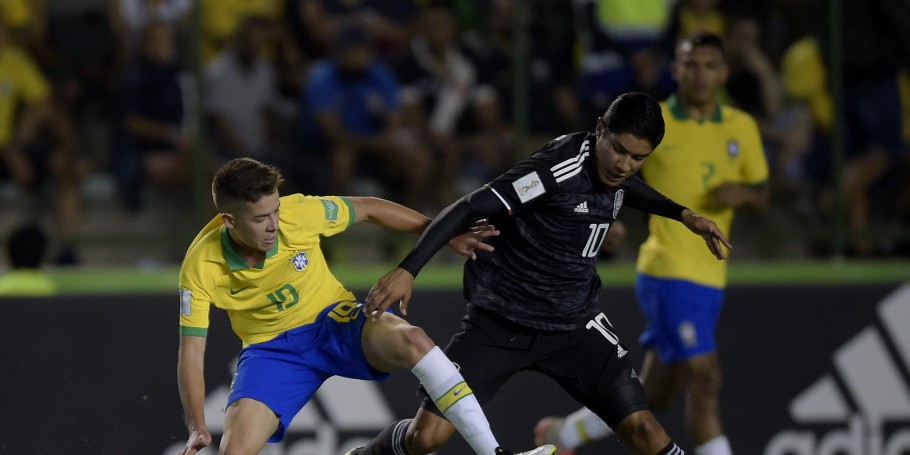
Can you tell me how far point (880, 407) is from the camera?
26.7 ft

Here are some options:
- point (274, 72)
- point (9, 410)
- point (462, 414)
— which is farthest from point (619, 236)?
point (274, 72)

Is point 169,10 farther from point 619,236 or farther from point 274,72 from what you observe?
point 619,236

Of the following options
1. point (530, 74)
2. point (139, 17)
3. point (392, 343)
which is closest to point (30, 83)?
point (139, 17)

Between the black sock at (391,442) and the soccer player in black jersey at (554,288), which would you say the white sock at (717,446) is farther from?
the black sock at (391,442)

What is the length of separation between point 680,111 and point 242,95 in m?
3.62

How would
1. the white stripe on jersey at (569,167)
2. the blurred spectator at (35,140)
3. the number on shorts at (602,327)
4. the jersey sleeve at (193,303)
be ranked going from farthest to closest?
1. the blurred spectator at (35,140)
2. the number on shorts at (602,327)
3. the white stripe on jersey at (569,167)
4. the jersey sleeve at (193,303)

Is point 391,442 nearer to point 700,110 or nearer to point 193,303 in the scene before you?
point 193,303

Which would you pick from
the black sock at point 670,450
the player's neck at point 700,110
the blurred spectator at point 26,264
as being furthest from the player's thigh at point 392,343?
the blurred spectator at point 26,264

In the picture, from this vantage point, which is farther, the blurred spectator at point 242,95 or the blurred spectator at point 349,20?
the blurred spectator at point 349,20

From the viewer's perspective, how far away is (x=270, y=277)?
19.3 ft

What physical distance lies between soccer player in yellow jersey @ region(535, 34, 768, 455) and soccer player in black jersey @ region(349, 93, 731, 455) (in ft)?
3.08

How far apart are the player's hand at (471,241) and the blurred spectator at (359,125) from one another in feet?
12.3

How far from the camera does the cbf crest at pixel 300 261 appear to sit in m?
5.95

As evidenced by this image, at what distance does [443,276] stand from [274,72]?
2404 mm
